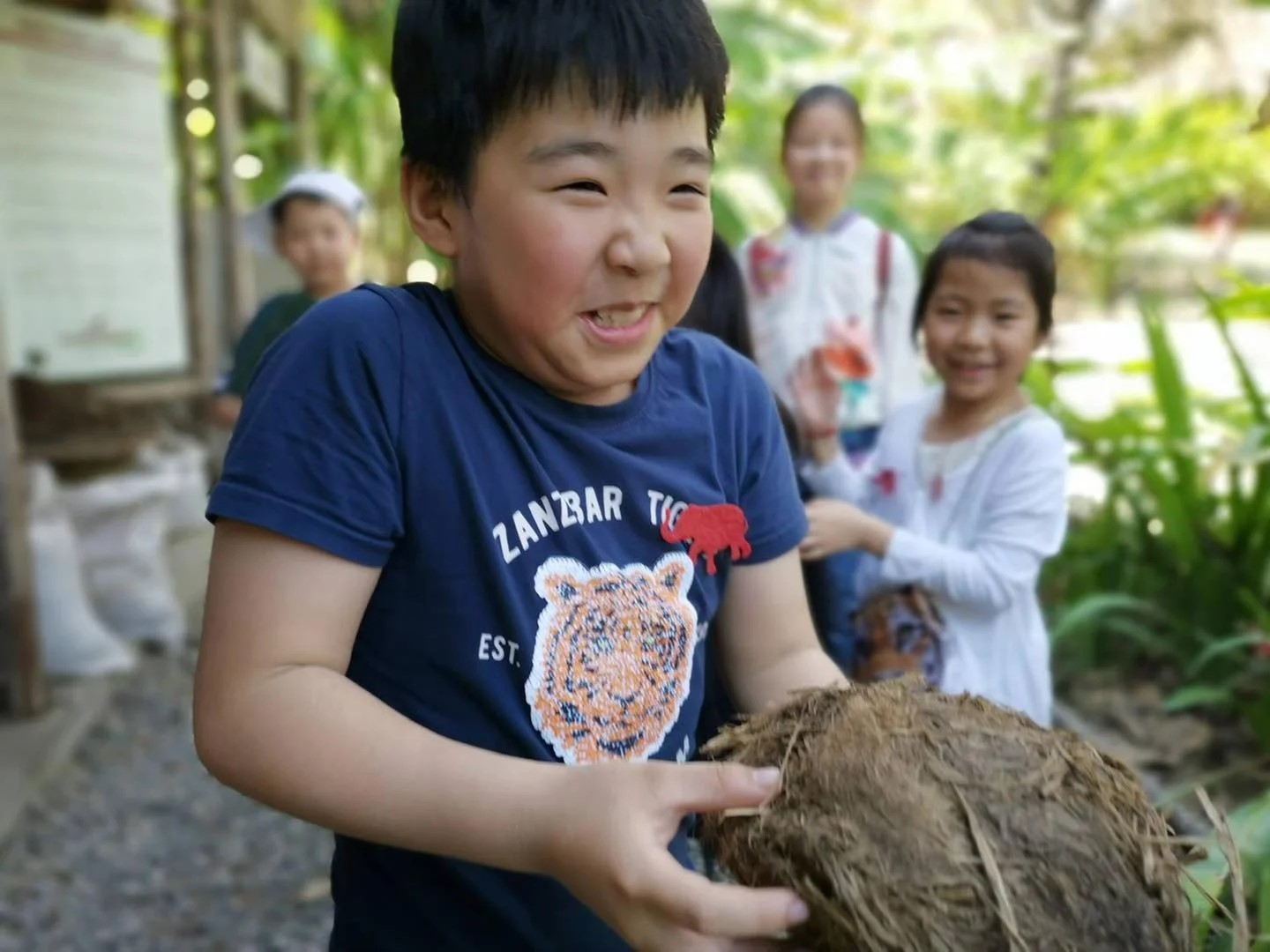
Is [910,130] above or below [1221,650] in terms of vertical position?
above

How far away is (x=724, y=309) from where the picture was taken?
2805mm

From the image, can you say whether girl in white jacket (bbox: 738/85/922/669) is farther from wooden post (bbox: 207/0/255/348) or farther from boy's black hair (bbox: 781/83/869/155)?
wooden post (bbox: 207/0/255/348)

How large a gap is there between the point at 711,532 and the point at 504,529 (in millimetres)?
232

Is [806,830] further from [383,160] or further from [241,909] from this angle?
[383,160]

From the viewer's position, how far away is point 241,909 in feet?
11.3

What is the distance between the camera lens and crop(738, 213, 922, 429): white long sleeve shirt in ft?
12.7

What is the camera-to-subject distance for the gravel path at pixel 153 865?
3.30 metres

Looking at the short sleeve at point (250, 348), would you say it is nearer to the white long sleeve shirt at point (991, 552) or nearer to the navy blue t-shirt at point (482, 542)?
the white long sleeve shirt at point (991, 552)

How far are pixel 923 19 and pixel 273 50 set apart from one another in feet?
18.7

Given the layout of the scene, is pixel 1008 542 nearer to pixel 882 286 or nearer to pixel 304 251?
pixel 882 286

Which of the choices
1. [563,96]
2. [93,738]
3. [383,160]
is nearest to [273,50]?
[383,160]

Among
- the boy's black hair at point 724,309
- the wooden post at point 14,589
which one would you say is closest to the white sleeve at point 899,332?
the boy's black hair at point 724,309

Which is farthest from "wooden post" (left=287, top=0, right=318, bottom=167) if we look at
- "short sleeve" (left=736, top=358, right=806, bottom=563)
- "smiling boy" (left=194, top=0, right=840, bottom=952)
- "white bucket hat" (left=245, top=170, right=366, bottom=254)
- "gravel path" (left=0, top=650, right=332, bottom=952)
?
"smiling boy" (left=194, top=0, right=840, bottom=952)

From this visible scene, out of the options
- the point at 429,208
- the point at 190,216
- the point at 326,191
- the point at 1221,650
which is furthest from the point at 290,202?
the point at 1221,650
